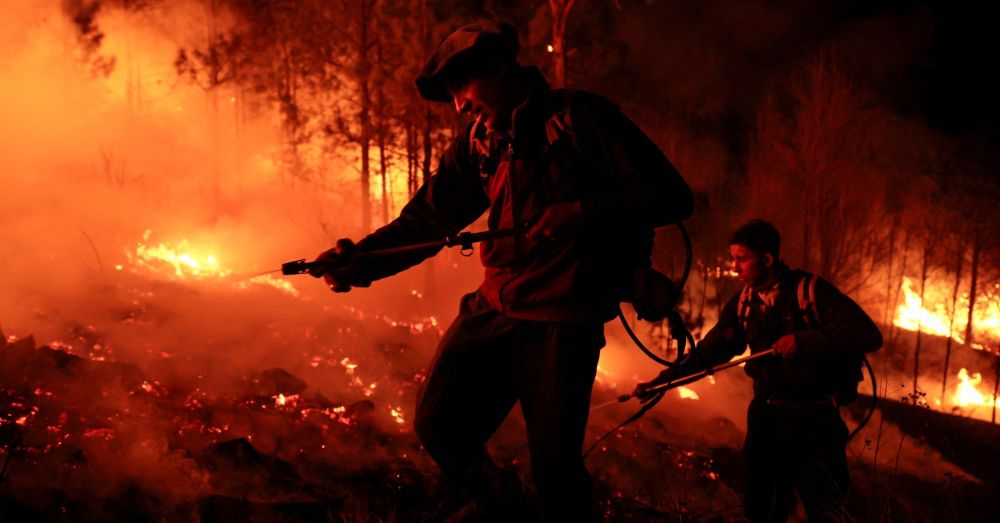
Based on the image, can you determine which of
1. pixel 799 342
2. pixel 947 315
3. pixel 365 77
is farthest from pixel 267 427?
pixel 947 315

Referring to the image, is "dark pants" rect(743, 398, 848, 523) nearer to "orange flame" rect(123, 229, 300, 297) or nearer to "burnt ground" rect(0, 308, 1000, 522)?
"burnt ground" rect(0, 308, 1000, 522)

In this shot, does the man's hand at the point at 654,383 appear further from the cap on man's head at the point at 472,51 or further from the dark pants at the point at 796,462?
the cap on man's head at the point at 472,51

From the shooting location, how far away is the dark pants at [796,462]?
3402 mm

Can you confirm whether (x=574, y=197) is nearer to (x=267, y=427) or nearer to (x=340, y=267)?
(x=340, y=267)

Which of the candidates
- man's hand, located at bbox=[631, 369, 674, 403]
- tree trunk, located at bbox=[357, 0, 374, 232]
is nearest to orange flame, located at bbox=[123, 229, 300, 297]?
tree trunk, located at bbox=[357, 0, 374, 232]

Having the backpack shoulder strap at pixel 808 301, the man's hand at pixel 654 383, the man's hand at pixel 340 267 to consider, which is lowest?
the man's hand at pixel 654 383

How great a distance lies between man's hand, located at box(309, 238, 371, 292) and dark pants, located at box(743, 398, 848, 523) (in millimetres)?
2355

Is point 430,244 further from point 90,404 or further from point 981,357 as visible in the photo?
point 981,357

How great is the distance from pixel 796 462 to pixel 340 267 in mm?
2521

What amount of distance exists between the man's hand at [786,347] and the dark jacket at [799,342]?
23 mm

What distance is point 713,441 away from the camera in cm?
966

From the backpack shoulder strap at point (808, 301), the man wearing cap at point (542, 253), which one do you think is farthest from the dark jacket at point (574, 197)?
the backpack shoulder strap at point (808, 301)

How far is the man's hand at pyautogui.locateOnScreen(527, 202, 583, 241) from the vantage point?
2.04m

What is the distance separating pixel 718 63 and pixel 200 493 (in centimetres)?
2307
